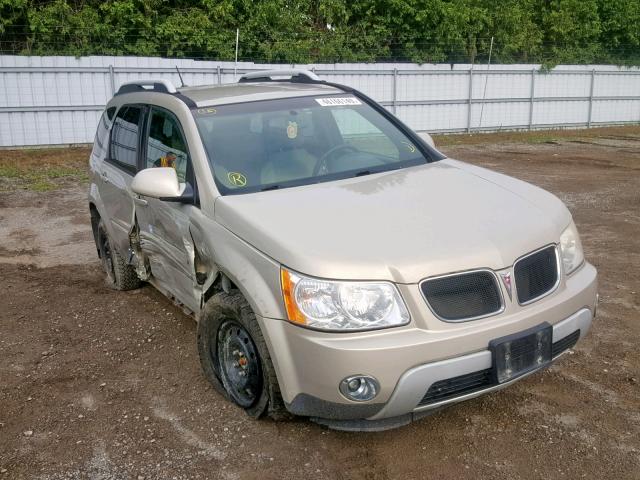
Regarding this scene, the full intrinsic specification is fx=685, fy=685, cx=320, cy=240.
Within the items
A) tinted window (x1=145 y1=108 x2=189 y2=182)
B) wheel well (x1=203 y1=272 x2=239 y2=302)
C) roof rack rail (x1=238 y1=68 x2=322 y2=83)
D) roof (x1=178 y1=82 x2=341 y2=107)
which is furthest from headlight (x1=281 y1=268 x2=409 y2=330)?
roof rack rail (x1=238 y1=68 x2=322 y2=83)

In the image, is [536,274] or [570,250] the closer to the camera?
[536,274]

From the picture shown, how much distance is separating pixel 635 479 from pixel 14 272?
5.90m

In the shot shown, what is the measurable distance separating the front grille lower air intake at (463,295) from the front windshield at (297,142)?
1.25m

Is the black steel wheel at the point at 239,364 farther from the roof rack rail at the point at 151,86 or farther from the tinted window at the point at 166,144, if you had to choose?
the roof rack rail at the point at 151,86

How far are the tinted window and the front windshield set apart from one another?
0.19 metres

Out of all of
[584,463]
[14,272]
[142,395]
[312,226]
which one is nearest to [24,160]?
[14,272]

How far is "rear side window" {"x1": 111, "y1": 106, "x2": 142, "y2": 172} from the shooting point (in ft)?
16.6

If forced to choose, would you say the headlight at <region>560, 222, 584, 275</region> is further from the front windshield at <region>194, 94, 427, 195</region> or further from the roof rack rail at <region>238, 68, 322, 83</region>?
the roof rack rail at <region>238, 68, 322, 83</region>

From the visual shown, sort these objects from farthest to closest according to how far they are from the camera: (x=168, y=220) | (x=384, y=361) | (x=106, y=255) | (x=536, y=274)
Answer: (x=106, y=255) → (x=168, y=220) → (x=536, y=274) → (x=384, y=361)

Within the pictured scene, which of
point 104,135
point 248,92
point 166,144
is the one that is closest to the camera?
point 166,144

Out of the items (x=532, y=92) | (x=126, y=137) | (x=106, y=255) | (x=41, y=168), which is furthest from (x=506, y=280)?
(x=532, y=92)

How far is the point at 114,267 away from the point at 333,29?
1762 centimetres

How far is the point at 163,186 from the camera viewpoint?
387cm

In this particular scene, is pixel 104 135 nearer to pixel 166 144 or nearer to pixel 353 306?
pixel 166 144
